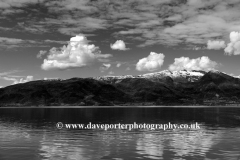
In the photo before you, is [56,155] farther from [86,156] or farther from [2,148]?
[2,148]

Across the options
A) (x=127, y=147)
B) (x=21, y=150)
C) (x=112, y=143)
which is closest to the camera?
(x=21, y=150)

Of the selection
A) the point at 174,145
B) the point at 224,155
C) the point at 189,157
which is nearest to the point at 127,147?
the point at 174,145

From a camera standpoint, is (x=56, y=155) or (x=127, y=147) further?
(x=127, y=147)

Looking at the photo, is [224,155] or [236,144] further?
[236,144]

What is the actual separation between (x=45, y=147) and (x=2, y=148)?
293 inches

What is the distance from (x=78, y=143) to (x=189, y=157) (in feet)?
76.5

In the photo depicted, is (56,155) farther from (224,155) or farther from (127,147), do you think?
(224,155)

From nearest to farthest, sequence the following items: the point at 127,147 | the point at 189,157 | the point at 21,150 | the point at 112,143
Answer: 1. the point at 189,157
2. the point at 21,150
3. the point at 127,147
4. the point at 112,143

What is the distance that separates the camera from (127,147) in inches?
2014

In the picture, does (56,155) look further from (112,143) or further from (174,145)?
(174,145)

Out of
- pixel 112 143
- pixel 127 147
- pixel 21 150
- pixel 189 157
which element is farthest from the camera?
pixel 112 143

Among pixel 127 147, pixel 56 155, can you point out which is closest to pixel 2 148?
pixel 56 155

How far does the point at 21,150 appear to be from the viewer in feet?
158

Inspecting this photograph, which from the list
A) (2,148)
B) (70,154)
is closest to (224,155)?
(70,154)
